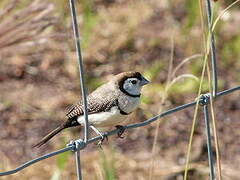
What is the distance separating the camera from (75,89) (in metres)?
5.77

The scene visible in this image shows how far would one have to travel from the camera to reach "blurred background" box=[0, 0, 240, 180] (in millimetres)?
5051

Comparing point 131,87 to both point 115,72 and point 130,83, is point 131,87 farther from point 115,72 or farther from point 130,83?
point 115,72

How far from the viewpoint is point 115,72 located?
19.6ft

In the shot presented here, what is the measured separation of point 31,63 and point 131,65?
86cm

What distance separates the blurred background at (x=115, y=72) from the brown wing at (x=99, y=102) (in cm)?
71

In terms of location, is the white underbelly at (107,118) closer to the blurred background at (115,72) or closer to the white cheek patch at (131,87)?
the white cheek patch at (131,87)

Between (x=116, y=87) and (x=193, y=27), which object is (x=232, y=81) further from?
(x=116, y=87)

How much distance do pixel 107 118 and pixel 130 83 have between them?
31 centimetres

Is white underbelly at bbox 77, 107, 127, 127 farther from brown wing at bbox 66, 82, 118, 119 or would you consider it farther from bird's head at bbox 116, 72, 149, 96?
bird's head at bbox 116, 72, 149, 96

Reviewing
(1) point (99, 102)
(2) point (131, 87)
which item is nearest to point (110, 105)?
(1) point (99, 102)

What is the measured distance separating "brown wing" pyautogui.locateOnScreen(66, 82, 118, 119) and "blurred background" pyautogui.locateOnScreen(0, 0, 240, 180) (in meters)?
0.71

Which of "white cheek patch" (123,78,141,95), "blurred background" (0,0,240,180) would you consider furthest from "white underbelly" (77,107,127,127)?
"blurred background" (0,0,240,180)

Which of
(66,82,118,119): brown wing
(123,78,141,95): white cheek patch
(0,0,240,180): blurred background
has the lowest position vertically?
(66,82,118,119): brown wing

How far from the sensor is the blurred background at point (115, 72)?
5.05 meters
